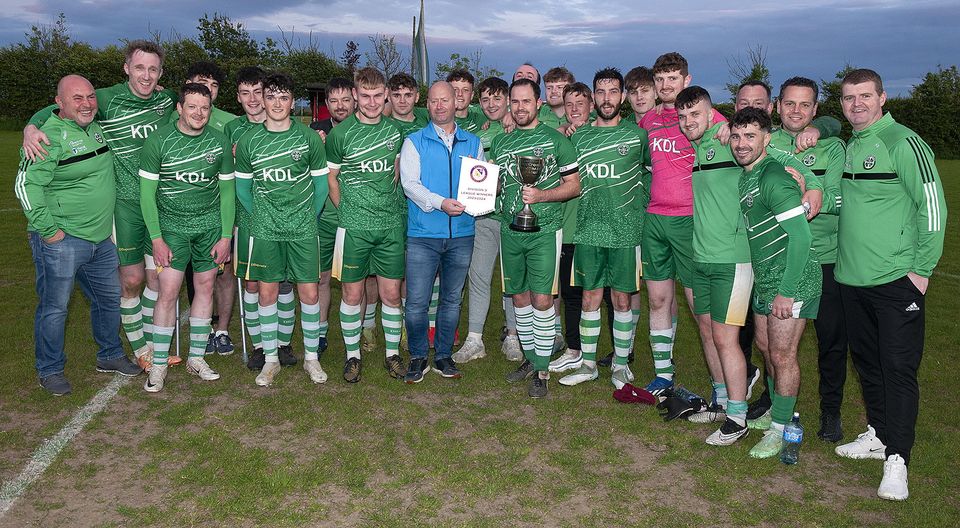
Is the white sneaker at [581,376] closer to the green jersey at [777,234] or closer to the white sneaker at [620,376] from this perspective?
the white sneaker at [620,376]

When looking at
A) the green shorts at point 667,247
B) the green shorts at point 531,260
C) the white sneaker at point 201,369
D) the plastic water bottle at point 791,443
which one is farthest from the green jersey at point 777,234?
the white sneaker at point 201,369

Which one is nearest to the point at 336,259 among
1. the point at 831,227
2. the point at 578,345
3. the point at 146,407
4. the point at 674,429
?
the point at 146,407

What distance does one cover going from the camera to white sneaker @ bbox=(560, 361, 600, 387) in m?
6.60

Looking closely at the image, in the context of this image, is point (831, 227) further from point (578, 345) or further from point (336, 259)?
point (336, 259)

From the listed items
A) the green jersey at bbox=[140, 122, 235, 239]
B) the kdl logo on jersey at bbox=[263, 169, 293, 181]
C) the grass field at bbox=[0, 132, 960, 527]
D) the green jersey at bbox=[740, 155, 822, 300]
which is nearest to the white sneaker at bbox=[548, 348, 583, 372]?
the grass field at bbox=[0, 132, 960, 527]

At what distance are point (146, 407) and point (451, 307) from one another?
2.59m

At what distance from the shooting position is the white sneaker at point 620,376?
6.57 m

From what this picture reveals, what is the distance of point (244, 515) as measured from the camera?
4293 mm

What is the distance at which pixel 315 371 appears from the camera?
6617mm

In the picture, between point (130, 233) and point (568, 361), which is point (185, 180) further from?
point (568, 361)

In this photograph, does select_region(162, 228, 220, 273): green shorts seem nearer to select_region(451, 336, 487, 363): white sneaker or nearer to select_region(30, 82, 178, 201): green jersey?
select_region(30, 82, 178, 201): green jersey

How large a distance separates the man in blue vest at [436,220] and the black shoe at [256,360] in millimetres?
1386

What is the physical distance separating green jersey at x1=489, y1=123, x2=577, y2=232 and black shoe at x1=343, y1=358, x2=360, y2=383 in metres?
1.83

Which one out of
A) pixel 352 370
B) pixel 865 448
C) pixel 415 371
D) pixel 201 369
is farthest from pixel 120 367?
pixel 865 448
